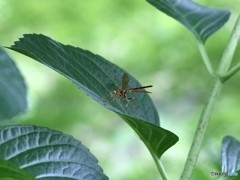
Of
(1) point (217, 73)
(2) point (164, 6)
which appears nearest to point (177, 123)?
(2) point (164, 6)

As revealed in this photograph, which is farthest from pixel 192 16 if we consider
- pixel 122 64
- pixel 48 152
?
pixel 122 64

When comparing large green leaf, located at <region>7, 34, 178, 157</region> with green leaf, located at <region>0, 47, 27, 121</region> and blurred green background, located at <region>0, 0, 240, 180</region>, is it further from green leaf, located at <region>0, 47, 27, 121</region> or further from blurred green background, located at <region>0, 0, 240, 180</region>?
blurred green background, located at <region>0, 0, 240, 180</region>

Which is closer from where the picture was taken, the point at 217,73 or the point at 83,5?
the point at 217,73

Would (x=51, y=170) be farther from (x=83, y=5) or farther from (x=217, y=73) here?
(x=83, y=5)

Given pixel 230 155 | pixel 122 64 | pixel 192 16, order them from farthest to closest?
pixel 122 64
pixel 192 16
pixel 230 155

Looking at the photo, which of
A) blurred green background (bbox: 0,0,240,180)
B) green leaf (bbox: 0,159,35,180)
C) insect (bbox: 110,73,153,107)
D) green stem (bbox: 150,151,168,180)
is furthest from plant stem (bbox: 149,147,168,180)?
blurred green background (bbox: 0,0,240,180)

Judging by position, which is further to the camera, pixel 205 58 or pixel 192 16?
pixel 192 16

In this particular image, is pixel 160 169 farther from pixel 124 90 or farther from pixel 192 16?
pixel 192 16
